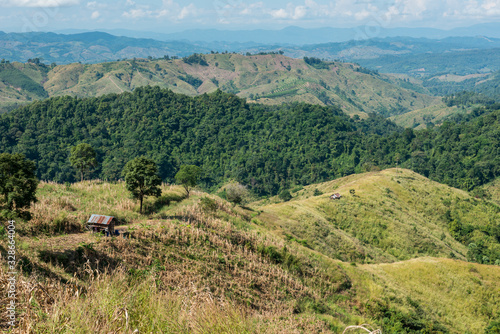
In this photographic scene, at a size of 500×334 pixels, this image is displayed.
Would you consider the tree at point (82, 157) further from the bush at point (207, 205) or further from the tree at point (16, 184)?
the tree at point (16, 184)

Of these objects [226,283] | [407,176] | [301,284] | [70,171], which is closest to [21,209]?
[226,283]

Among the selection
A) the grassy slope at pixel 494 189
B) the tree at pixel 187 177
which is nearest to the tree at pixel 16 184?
the tree at pixel 187 177

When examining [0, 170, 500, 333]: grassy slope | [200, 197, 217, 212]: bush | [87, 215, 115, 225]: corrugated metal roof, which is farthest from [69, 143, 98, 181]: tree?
[87, 215, 115, 225]: corrugated metal roof

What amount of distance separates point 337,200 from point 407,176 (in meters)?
34.9

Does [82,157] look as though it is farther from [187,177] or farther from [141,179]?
[141,179]

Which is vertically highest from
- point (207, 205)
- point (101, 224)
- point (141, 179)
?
point (141, 179)

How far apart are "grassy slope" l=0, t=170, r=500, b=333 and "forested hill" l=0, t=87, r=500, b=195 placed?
3199 inches

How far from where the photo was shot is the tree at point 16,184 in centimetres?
2027

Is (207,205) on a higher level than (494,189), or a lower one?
higher

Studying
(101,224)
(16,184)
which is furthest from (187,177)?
(16,184)

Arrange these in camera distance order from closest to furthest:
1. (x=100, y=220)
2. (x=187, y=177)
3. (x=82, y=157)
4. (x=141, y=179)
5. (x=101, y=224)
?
(x=101, y=224) → (x=100, y=220) → (x=141, y=179) → (x=187, y=177) → (x=82, y=157)

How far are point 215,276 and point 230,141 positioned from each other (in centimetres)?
12709

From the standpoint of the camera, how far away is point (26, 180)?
20.8 m

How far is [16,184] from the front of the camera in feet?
67.1
